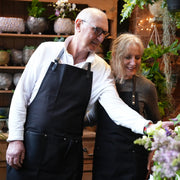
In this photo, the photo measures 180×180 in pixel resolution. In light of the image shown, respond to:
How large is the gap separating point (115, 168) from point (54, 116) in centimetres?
52

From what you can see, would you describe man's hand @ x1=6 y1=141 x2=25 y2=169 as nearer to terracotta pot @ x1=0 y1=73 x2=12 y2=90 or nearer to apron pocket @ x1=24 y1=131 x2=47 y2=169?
apron pocket @ x1=24 y1=131 x2=47 y2=169

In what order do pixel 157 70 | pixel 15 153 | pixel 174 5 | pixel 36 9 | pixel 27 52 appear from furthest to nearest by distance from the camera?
pixel 27 52 < pixel 36 9 < pixel 157 70 < pixel 15 153 < pixel 174 5

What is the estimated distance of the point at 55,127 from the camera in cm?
186

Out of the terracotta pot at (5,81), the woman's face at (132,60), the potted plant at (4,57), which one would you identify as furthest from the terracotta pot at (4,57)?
the woman's face at (132,60)

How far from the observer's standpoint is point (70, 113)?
6.21 feet

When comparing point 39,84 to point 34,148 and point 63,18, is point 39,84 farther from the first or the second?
point 63,18

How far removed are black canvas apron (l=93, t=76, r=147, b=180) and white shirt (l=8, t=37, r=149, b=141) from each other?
0.13 m

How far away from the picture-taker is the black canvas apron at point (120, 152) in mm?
2043

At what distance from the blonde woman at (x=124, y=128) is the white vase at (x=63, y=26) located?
1451mm

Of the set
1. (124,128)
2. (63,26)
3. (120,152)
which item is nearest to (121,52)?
(124,128)

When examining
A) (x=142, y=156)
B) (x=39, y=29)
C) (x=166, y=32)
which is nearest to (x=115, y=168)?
(x=142, y=156)

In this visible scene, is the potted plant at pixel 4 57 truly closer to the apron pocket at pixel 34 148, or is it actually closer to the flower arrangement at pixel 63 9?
the flower arrangement at pixel 63 9

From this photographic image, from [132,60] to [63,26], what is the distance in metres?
1.60

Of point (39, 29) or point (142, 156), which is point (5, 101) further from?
point (142, 156)
